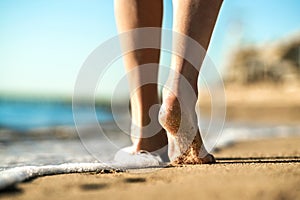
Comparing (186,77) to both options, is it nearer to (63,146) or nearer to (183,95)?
(183,95)

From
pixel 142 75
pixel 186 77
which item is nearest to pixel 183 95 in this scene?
pixel 186 77

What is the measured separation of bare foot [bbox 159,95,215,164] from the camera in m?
1.63

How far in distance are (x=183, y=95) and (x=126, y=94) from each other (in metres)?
0.61

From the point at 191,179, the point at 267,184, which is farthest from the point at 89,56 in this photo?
the point at 267,184

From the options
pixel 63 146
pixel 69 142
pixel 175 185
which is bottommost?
pixel 175 185

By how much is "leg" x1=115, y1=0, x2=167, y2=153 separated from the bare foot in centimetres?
19

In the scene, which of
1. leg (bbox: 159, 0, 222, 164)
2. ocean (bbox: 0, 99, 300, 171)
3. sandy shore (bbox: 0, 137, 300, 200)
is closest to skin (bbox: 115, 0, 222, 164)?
leg (bbox: 159, 0, 222, 164)

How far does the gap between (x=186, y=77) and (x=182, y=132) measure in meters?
0.21

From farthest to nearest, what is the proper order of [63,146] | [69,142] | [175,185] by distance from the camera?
[69,142] → [63,146] → [175,185]

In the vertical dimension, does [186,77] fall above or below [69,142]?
below

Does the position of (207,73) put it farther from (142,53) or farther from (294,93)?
(294,93)

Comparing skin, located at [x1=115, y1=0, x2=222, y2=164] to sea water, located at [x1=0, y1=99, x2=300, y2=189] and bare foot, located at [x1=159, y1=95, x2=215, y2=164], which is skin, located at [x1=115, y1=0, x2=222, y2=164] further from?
sea water, located at [x1=0, y1=99, x2=300, y2=189]

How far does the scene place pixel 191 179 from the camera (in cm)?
132

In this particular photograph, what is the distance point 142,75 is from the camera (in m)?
1.92
